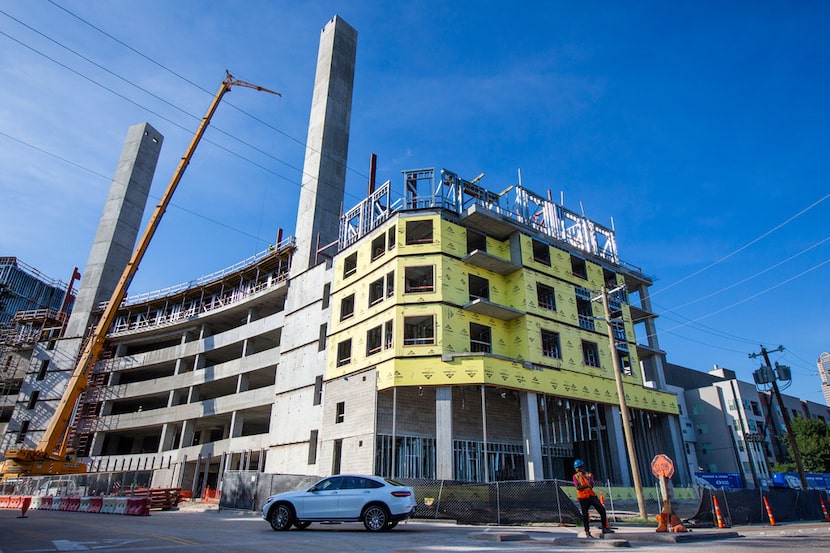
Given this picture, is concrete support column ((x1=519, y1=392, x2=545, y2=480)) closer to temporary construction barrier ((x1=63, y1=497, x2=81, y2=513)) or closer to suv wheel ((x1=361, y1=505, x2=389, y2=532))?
suv wheel ((x1=361, y1=505, x2=389, y2=532))

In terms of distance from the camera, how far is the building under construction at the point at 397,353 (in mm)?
28234

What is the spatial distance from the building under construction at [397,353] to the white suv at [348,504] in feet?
39.7

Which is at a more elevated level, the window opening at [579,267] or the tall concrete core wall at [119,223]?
the tall concrete core wall at [119,223]

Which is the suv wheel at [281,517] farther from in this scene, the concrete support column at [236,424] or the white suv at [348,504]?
the concrete support column at [236,424]

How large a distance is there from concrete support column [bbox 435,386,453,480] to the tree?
132 feet

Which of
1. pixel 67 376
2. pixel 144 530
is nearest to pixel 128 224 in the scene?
pixel 67 376

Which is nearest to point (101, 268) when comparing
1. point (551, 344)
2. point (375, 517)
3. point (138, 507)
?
point (138, 507)

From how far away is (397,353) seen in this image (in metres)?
27.8

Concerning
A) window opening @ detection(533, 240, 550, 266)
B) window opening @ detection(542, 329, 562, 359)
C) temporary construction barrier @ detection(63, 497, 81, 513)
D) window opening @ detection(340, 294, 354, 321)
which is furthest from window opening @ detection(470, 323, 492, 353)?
temporary construction barrier @ detection(63, 497, 81, 513)

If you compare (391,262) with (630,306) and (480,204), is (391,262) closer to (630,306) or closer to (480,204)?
(480,204)

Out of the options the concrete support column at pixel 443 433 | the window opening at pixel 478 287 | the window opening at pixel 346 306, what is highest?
the window opening at pixel 478 287

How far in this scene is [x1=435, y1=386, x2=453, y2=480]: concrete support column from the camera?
2559 centimetres

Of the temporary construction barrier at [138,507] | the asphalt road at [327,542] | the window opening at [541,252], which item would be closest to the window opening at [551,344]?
the window opening at [541,252]

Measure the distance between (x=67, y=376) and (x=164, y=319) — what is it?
11.2 meters
